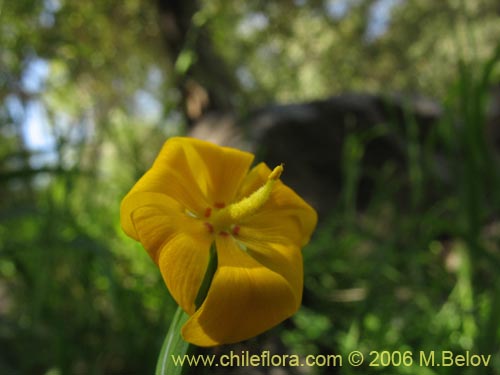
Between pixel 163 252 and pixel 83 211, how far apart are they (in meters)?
1.92

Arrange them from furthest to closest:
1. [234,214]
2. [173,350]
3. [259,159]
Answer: [259,159]
[234,214]
[173,350]

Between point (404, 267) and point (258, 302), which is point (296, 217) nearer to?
point (258, 302)

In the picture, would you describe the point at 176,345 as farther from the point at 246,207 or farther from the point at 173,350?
the point at 246,207

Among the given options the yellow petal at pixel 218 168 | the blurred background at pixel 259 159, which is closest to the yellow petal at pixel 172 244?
the yellow petal at pixel 218 168

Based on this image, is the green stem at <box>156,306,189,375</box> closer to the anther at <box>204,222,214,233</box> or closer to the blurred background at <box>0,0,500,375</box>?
the anther at <box>204,222,214,233</box>

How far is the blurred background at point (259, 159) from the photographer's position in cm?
104

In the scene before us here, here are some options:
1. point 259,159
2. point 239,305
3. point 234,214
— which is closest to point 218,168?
point 234,214

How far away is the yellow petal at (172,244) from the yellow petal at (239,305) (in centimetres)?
2

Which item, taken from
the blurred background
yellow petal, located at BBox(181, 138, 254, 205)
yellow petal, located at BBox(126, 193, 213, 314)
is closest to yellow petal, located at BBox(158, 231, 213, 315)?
yellow petal, located at BBox(126, 193, 213, 314)

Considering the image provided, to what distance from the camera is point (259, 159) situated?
6.42ft

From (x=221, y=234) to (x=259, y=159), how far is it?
59.2 inches

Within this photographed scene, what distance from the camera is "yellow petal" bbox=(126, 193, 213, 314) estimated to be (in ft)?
1.20

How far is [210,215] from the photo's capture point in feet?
1.61

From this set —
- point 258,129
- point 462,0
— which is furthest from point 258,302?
point 258,129
